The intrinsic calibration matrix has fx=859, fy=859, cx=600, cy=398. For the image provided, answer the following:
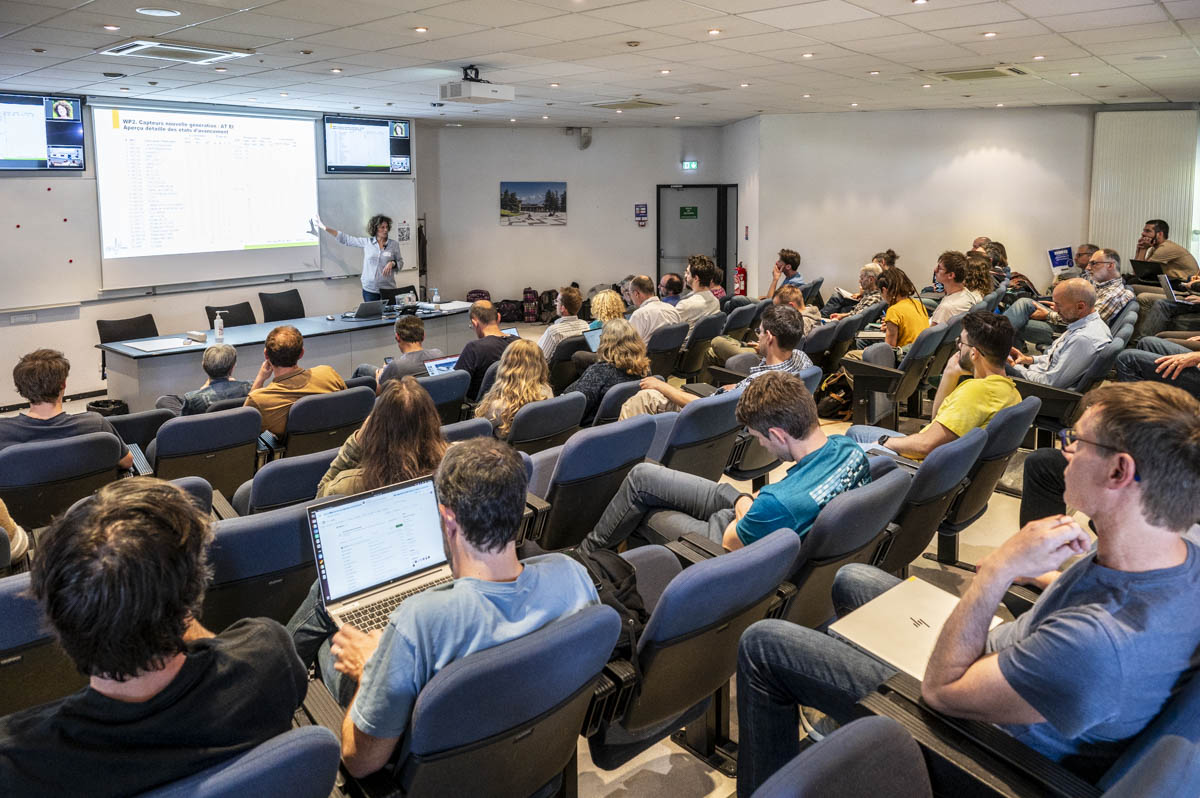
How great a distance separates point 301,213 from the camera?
11.2m

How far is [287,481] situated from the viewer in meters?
3.23

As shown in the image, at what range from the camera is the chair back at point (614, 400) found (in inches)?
186

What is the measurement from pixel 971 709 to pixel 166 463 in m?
3.86

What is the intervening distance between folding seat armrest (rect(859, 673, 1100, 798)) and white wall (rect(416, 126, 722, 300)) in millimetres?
12499

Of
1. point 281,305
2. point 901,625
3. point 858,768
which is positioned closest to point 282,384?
point 901,625

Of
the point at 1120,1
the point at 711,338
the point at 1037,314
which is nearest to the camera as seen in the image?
the point at 1120,1

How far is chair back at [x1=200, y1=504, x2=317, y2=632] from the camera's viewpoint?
8.21ft

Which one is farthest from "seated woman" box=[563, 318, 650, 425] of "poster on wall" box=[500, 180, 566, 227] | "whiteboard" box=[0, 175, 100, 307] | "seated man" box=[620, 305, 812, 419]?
"poster on wall" box=[500, 180, 566, 227]

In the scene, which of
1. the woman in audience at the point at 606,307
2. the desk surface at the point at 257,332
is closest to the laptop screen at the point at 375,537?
the woman in audience at the point at 606,307

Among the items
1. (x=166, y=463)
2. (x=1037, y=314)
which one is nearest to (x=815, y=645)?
(x=166, y=463)

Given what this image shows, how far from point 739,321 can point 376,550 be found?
6.14m

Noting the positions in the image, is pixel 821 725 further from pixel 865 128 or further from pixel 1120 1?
pixel 865 128

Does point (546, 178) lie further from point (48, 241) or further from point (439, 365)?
point (439, 365)

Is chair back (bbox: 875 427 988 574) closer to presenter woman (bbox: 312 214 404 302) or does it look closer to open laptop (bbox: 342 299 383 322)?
open laptop (bbox: 342 299 383 322)
